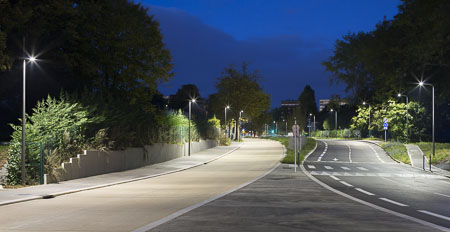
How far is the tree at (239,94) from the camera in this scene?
104625 mm

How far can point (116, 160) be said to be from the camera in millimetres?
29281

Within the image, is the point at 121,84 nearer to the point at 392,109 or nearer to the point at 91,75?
the point at 91,75

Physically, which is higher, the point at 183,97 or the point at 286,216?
the point at 183,97

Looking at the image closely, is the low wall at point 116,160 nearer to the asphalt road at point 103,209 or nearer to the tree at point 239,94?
the asphalt road at point 103,209

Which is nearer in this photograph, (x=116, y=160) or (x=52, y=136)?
(x=52, y=136)

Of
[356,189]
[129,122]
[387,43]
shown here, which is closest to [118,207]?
[356,189]

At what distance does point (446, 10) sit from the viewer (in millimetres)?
35188

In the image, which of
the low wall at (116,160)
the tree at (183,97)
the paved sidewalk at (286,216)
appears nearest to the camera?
the paved sidewalk at (286,216)

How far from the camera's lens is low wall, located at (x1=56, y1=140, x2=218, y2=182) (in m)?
23.5

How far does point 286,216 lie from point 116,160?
19.4 m

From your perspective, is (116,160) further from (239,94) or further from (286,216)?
(239,94)

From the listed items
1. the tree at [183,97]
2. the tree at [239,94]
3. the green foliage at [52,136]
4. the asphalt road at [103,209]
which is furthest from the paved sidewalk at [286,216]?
A: the tree at [183,97]

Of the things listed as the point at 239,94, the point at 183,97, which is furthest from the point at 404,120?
the point at 183,97

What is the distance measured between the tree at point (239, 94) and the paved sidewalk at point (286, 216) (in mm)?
88378
